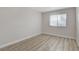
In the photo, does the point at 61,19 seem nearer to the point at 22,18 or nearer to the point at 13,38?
the point at 22,18

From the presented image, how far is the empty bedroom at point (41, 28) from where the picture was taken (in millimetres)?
1210

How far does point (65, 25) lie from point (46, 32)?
36 centimetres

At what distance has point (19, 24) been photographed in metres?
1.48

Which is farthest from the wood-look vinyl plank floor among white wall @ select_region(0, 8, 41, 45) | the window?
the window

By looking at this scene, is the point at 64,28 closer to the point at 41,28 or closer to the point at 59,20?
the point at 59,20

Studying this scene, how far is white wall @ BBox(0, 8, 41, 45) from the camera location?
140 cm

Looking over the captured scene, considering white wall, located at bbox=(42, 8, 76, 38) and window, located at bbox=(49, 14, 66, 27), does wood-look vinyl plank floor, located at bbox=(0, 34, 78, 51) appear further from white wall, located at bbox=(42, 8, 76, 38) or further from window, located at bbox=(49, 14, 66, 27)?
window, located at bbox=(49, 14, 66, 27)

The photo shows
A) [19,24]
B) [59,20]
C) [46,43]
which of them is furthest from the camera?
[19,24]

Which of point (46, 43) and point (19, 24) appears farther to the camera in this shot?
point (19, 24)

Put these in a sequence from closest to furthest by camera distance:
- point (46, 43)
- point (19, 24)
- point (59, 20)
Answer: point (59, 20), point (46, 43), point (19, 24)

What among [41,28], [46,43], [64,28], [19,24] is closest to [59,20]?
[64,28]

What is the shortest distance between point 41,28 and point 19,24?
48 centimetres

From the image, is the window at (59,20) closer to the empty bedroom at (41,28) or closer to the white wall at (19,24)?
the empty bedroom at (41,28)

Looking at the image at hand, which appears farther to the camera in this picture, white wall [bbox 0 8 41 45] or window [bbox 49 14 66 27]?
white wall [bbox 0 8 41 45]
